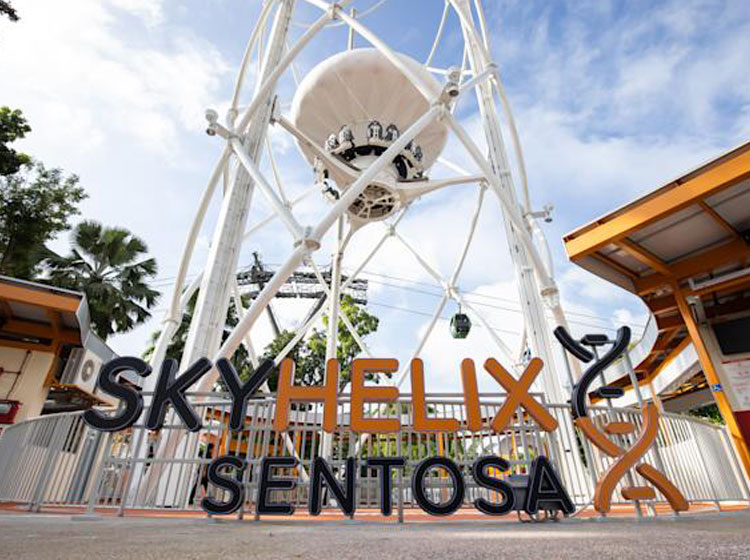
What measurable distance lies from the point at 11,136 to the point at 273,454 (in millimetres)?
25061

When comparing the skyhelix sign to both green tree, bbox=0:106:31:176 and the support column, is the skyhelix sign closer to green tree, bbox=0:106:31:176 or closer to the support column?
the support column

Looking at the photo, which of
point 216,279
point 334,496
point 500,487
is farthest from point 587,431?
point 216,279

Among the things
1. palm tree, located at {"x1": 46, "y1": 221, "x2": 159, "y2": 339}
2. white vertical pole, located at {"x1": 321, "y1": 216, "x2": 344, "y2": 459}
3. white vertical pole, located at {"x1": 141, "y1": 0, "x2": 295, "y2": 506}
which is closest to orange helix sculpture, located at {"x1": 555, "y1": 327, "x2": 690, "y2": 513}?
white vertical pole, located at {"x1": 141, "y1": 0, "x2": 295, "y2": 506}

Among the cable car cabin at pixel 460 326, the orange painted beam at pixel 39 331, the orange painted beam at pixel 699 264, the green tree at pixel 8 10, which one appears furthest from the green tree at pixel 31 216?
the orange painted beam at pixel 699 264

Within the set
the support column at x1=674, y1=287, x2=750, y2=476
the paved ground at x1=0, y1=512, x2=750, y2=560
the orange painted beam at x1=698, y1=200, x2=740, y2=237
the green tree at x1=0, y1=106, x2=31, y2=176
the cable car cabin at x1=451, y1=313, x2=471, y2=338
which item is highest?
the green tree at x1=0, y1=106, x2=31, y2=176

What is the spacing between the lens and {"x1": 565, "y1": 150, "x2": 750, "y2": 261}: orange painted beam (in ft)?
28.2

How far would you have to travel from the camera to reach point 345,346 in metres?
28.6

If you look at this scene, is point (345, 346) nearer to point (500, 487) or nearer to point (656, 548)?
point (500, 487)

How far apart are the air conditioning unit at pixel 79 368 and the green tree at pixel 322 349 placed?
47.1 ft

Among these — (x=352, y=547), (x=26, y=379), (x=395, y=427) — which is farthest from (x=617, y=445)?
(x=26, y=379)

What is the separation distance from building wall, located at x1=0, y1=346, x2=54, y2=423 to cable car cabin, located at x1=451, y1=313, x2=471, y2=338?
15.2 m

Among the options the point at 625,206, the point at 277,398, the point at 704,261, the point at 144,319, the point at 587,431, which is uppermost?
the point at 144,319

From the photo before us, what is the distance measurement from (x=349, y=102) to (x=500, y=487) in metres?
16.6

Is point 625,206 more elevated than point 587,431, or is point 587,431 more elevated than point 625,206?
point 625,206
